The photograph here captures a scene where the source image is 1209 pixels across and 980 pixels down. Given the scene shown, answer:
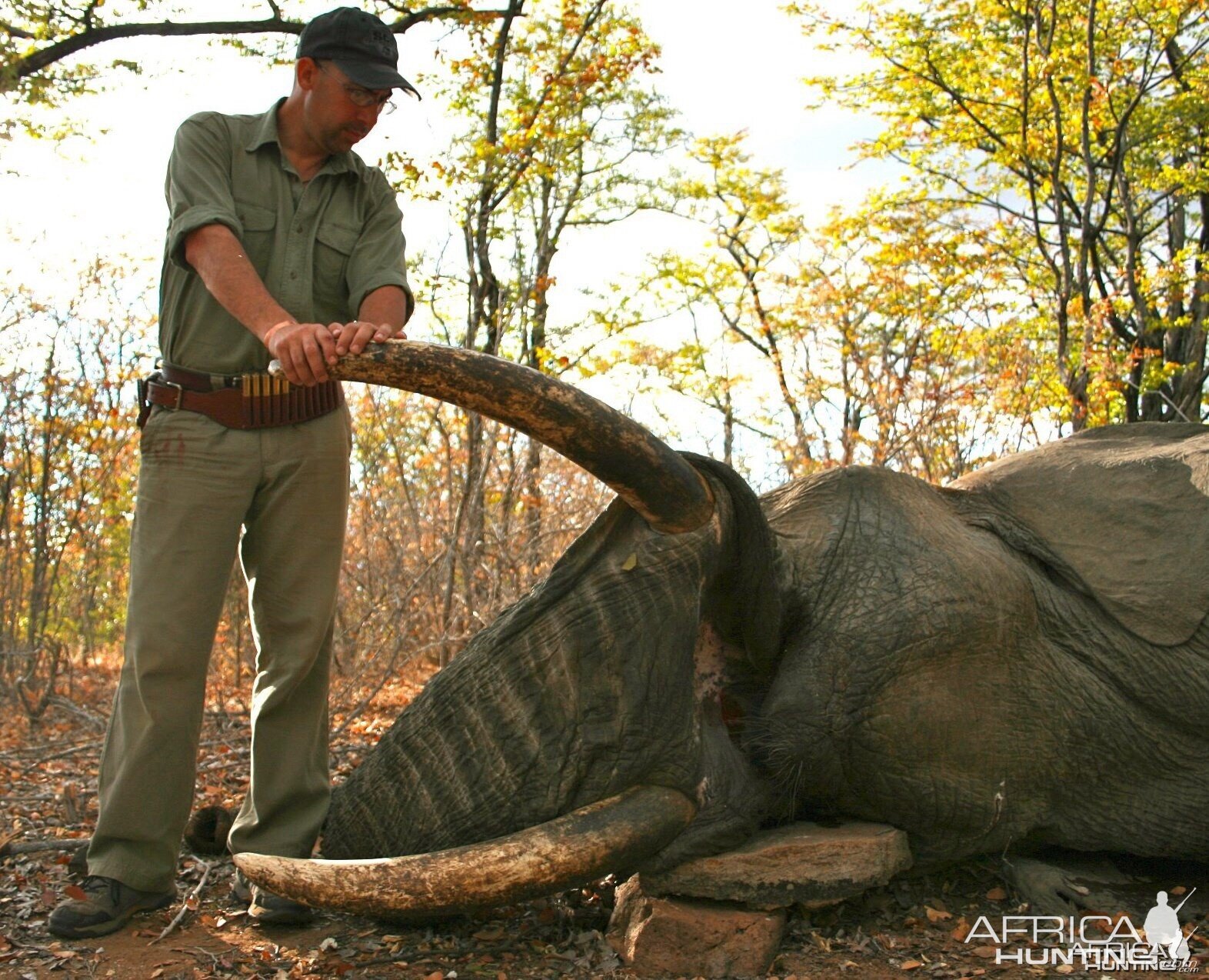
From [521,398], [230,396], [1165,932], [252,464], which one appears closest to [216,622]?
[252,464]

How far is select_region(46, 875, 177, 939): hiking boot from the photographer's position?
3393 millimetres

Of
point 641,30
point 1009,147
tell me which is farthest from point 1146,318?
point 641,30

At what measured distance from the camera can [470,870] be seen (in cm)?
283

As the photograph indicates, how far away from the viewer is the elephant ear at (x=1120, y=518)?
3904 mm

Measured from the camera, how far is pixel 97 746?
590 cm

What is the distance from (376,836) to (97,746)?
10.7 feet

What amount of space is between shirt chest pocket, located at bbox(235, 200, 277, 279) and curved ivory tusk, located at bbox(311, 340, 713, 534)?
3.49 feet

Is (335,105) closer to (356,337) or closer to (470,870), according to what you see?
(356,337)

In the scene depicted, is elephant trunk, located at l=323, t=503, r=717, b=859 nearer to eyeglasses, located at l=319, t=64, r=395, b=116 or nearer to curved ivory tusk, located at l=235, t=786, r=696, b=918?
curved ivory tusk, located at l=235, t=786, r=696, b=918

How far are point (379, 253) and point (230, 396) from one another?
26.5 inches

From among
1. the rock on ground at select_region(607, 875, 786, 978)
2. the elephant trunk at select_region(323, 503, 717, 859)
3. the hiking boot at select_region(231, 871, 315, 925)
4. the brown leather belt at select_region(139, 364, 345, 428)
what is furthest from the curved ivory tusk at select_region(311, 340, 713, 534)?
the hiking boot at select_region(231, 871, 315, 925)

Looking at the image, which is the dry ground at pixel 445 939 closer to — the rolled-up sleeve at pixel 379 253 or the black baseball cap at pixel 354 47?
the rolled-up sleeve at pixel 379 253

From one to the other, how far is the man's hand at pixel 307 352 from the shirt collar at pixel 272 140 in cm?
109

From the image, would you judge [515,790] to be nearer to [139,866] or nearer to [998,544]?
[139,866]
